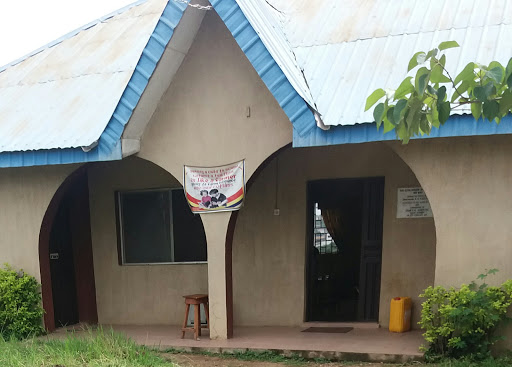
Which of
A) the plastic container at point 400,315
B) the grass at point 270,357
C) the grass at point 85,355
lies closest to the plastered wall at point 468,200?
the plastic container at point 400,315

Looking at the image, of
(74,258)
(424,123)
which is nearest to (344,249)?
(74,258)

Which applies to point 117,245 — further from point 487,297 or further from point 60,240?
point 487,297

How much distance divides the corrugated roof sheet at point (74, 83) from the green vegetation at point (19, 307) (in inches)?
77.2

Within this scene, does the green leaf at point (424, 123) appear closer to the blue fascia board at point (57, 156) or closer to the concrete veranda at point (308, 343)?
the concrete veranda at point (308, 343)

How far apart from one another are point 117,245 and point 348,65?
493 cm

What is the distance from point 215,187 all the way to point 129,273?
117 inches

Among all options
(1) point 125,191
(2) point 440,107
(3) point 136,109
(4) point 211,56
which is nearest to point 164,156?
(3) point 136,109

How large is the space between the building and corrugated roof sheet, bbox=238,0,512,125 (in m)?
0.03

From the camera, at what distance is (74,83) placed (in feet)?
27.8

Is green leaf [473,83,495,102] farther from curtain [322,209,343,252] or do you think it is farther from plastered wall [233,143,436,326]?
curtain [322,209,343,252]

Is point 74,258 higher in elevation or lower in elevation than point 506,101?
lower

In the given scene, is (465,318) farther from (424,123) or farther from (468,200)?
(424,123)

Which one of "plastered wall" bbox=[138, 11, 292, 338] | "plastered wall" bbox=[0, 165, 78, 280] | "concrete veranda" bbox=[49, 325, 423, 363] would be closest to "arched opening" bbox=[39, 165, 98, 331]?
"plastered wall" bbox=[0, 165, 78, 280]

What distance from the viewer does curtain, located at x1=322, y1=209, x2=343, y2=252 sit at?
10.0 meters
